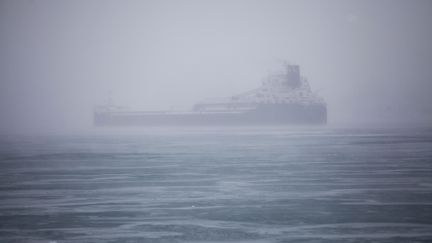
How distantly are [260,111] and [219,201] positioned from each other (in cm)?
13249

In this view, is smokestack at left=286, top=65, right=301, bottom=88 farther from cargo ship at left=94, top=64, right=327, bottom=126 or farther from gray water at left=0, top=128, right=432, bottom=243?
gray water at left=0, top=128, right=432, bottom=243

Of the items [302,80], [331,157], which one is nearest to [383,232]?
[331,157]

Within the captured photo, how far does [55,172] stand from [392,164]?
48.5ft

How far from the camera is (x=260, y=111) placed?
150 meters

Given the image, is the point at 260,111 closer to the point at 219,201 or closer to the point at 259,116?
the point at 259,116

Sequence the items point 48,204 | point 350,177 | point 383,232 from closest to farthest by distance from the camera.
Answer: point 383,232 → point 48,204 → point 350,177

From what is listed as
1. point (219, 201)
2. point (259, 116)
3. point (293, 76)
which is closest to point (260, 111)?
point (259, 116)

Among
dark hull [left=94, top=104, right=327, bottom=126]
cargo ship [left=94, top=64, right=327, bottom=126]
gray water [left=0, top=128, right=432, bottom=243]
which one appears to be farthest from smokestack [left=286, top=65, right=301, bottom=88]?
gray water [left=0, top=128, right=432, bottom=243]

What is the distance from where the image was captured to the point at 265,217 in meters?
15.0

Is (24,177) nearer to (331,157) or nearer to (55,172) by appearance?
(55,172)

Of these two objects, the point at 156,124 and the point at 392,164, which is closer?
the point at 392,164

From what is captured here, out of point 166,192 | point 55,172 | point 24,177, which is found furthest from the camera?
point 55,172

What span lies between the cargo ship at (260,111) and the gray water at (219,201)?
116262 mm

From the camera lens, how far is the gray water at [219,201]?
13.1 m
